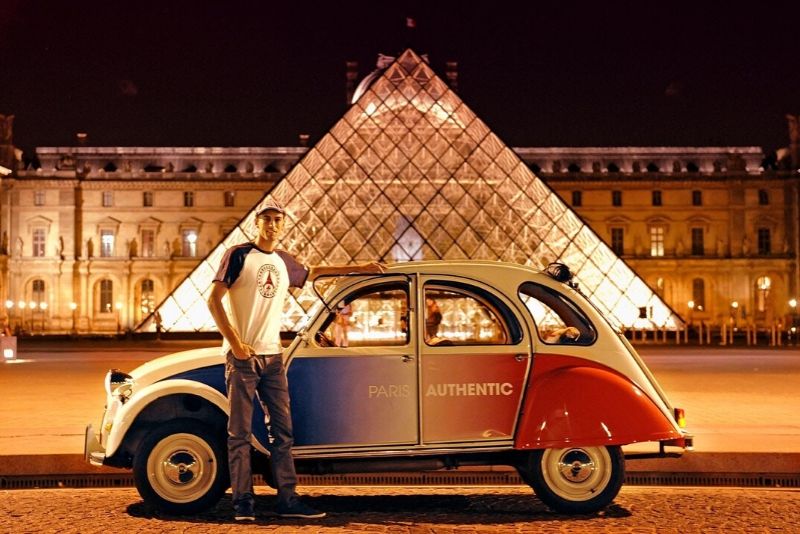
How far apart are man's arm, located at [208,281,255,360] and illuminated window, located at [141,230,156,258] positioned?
5163 centimetres

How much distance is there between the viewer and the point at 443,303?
252 inches

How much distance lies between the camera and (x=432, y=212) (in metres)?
24.3

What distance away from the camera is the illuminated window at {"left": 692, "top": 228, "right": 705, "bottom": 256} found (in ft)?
179

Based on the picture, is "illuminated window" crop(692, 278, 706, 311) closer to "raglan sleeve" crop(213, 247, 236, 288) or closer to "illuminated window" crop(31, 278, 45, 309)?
"illuminated window" crop(31, 278, 45, 309)

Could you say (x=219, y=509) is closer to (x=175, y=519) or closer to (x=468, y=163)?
(x=175, y=519)

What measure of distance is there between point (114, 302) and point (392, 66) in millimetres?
32496

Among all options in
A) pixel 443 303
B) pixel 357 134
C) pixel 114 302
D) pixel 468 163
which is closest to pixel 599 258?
pixel 468 163

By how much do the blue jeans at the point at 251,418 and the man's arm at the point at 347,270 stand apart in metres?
0.57

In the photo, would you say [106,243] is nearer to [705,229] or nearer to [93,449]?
[705,229]

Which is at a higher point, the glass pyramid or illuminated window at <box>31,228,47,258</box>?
illuminated window at <box>31,228,47,258</box>

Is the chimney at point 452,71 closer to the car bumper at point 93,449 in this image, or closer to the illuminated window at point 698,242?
the illuminated window at point 698,242

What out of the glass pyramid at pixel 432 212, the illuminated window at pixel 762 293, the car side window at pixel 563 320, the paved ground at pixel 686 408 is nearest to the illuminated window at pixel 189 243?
the glass pyramid at pixel 432 212

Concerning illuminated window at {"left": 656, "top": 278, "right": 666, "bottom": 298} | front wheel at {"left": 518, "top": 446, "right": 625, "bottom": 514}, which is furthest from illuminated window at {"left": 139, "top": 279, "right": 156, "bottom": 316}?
front wheel at {"left": 518, "top": 446, "right": 625, "bottom": 514}

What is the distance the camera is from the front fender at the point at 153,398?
14.9 ft
